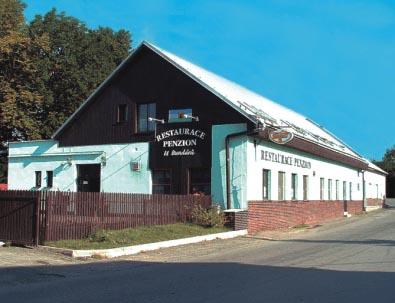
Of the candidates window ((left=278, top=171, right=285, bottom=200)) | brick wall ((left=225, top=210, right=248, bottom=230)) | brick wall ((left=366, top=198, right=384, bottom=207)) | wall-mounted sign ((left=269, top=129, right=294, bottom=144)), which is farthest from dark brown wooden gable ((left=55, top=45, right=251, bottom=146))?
brick wall ((left=366, top=198, right=384, bottom=207))

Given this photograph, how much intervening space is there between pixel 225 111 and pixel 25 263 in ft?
42.6

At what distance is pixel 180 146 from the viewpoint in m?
26.5

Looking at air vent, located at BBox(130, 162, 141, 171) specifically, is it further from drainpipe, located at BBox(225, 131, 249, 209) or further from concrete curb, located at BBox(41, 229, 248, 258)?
concrete curb, located at BBox(41, 229, 248, 258)

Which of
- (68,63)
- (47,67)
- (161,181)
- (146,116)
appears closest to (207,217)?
(161,181)

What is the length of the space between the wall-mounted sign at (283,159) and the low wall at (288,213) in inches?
75.7

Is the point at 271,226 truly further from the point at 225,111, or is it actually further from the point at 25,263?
the point at 25,263

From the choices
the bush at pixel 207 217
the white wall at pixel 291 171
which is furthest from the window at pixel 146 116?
the bush at pixel 207 217

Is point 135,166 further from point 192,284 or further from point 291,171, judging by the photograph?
point 192,284

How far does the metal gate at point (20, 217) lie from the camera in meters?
17.5

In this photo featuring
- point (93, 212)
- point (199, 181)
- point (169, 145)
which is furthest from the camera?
point (169, 145)

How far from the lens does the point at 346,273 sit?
1235 cm

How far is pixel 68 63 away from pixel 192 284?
1405 inches

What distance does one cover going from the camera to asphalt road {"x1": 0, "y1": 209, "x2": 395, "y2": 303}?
9781 millimetres

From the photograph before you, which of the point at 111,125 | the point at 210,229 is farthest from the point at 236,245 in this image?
the point at 111,125
